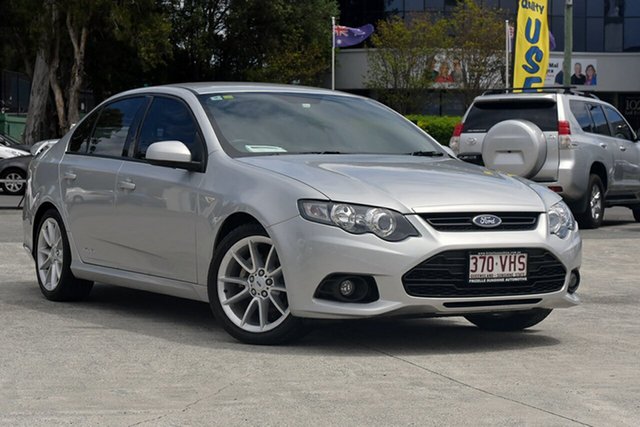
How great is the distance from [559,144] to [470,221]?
1114cm

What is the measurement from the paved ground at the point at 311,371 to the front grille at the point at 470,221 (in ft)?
2.27

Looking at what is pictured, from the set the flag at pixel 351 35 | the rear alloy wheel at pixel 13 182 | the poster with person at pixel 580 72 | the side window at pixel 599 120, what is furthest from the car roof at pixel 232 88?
the poster with person at pixel 580 72

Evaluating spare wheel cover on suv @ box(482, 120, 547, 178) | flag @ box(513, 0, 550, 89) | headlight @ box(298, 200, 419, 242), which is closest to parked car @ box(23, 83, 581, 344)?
headlight @ box(298, 200, 419, 242)

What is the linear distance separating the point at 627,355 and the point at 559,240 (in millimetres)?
749

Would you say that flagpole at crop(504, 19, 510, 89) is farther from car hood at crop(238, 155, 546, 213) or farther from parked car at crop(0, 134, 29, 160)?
car hood at crop(238, 155, 546, 213)

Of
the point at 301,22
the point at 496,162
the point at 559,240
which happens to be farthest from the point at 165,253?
the point at 301,22

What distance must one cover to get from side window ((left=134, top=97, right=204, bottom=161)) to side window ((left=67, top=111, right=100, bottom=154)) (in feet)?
2.83

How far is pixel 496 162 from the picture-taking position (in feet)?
57.7

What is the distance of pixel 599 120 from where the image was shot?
19.6m

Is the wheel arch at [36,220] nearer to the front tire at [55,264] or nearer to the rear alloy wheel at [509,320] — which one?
the front tire at [55,264]

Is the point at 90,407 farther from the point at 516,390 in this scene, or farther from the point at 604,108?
the point at 604,108

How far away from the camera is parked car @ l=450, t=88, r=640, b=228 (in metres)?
17.6

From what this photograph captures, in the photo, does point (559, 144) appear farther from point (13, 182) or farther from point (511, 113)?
point (13, 182)

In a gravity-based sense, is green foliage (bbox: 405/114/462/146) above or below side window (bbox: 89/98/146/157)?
below
